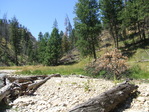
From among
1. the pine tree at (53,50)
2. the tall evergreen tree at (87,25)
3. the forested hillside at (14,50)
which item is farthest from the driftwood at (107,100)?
the forested hillside at (14,50)

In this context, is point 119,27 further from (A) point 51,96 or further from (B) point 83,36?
(A) point 51,96

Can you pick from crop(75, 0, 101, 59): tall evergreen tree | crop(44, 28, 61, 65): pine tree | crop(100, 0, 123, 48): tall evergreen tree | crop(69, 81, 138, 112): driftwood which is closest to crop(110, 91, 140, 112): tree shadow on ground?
Answer: crop(69, 81, 138, 112): driftwood

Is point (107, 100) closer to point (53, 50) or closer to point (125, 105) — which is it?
point (125, 105)

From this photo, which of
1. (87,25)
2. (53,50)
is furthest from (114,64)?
(53,50)

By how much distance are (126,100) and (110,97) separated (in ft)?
3.41

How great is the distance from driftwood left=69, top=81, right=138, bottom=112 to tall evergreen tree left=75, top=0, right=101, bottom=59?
64.9 feet

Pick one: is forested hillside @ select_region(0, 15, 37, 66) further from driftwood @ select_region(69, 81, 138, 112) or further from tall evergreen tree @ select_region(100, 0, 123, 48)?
driftwood @ select_region(69, 81, 138, 112)

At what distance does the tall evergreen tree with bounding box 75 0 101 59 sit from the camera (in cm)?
2536

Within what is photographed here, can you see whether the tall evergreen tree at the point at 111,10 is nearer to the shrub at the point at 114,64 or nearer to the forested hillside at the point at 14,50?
the shrub at the point at 114,64

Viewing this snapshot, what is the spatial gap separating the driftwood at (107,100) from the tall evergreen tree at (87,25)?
64.9 ft

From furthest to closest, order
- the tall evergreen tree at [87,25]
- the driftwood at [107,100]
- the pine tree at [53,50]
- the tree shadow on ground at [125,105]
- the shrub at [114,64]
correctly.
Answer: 1. the pine tree at [53,50]
2. the tall evergreen tree at [87,25]
3. the shrub at [114,64]
4. the tree shadow on ground at [125,105]
5. the driftwood at [107,100]

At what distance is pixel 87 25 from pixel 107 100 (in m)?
22.7

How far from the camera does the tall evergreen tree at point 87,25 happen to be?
25.4 meters

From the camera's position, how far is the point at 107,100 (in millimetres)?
4625
